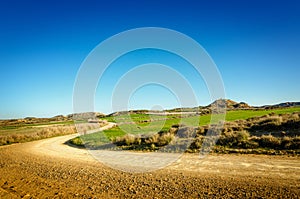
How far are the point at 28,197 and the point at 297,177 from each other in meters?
9.53

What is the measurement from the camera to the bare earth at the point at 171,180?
24.8ft

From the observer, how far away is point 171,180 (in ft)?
29.4

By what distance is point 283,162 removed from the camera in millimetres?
10922

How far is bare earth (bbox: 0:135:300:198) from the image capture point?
755cm

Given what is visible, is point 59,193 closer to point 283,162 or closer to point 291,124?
point 283,162

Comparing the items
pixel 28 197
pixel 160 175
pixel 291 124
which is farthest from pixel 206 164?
pixel 291 124

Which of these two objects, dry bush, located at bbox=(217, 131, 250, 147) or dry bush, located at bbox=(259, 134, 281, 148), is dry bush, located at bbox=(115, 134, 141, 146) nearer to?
dry bush, located at bbox=(217, 131, 250, 147)

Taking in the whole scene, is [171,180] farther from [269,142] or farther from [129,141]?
[129,141]

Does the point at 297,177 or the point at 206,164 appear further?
the point at 206,164

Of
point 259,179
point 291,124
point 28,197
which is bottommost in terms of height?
point 28,197

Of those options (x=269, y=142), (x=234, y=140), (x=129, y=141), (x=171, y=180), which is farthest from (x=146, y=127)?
(x=171, y=180)

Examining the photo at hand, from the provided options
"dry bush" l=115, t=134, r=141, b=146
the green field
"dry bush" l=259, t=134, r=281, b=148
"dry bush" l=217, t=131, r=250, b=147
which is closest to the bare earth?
"dry bush" l=259, t=134, r=281, b=148

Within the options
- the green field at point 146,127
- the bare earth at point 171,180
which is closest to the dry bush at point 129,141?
the green field at point 146,127

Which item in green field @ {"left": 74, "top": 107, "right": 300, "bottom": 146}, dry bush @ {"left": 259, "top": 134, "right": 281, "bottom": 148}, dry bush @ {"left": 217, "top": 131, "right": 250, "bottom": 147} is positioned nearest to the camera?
dry bush @ {"left": 259, "top": 134, "right": 281, "bottom": 148}
